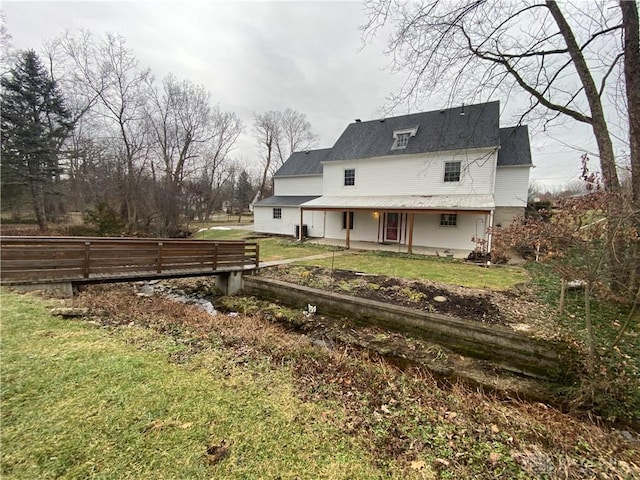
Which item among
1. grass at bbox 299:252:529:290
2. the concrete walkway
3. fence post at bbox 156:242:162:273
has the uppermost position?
fence post at bbox 156:242:162:273

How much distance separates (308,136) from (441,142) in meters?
30.4

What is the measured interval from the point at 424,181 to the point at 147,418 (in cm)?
1569

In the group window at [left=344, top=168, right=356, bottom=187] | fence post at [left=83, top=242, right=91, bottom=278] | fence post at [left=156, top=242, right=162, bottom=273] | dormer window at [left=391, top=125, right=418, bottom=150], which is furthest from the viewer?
window at [left=344, top=168, right=356, bottom=187]

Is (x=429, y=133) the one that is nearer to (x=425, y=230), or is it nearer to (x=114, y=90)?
(x=425, y=230)

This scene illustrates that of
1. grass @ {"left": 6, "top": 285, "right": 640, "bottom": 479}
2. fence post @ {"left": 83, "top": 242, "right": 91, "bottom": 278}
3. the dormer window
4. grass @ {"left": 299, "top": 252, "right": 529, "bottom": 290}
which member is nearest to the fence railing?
fence post @ {"left": 83, "top": 242, "right": 91, "bottom": 278}

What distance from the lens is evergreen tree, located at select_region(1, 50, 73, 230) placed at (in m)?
17.1

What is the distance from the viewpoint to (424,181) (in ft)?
50.5

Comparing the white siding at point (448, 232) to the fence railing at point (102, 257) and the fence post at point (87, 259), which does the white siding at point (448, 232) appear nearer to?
the fence railing at point (102, 257)

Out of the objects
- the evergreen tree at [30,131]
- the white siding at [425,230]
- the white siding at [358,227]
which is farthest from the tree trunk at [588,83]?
the evergreen tree at [30,131]

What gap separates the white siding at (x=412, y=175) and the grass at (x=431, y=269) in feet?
14.9

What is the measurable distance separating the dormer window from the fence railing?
1208cm

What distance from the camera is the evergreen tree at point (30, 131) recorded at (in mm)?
17109

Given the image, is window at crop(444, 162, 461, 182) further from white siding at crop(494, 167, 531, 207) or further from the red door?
the red door

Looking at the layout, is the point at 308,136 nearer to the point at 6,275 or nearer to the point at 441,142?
the point at 441,142
